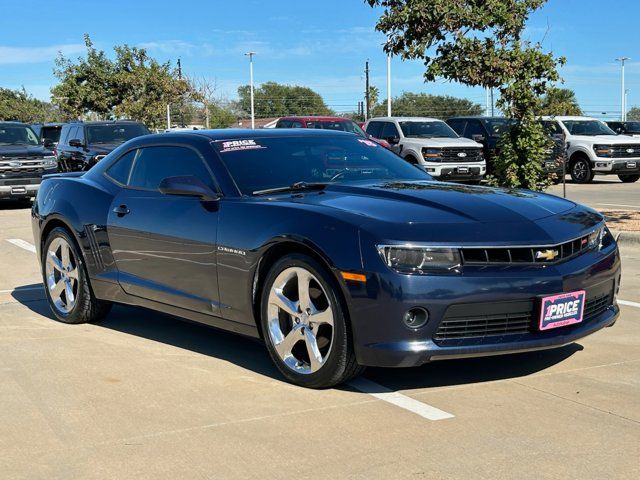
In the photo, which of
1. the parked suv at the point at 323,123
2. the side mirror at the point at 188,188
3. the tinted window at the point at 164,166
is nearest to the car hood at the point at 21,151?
the parked suv at the point at 323,123

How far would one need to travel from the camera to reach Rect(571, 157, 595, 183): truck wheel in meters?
24.0

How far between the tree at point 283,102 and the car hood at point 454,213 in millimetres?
104010

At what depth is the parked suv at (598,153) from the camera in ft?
77.2

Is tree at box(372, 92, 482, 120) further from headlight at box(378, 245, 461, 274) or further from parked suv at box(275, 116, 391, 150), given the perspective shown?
headlight at box(378, 245, 461, 274)

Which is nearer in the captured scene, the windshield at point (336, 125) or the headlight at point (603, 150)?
the windshield at point (336, 125)

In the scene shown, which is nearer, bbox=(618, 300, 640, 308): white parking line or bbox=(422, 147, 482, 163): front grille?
bbox=(618, 300, 640, 308): white parking line

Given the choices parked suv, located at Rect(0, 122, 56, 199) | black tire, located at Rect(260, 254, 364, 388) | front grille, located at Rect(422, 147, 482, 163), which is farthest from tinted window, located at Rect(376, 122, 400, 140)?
black tire, located at Rect(260, 254, 364, 388)

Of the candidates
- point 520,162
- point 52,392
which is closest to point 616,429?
point 52,392

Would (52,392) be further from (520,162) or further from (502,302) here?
(520,162)

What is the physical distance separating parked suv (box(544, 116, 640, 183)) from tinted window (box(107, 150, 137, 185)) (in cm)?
1894

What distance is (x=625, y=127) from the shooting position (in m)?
34.8

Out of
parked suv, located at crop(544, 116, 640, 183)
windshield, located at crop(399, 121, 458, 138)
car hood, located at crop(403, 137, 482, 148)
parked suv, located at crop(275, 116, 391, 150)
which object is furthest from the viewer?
parked suv, located at crop(544, 116, 640, 183)

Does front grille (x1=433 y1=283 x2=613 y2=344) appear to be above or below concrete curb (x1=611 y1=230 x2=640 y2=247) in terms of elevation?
above

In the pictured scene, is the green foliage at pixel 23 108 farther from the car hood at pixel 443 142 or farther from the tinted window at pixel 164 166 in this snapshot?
the tinted window at pixel 164 166
